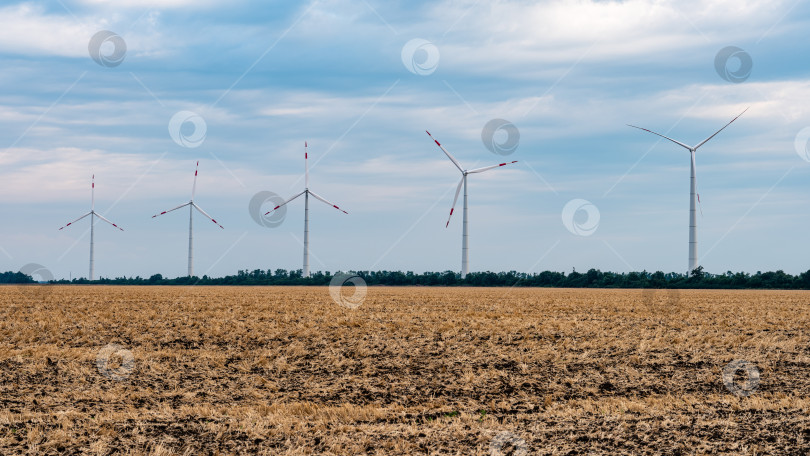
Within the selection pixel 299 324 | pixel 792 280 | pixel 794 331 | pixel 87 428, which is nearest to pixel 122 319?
pixel 299 324

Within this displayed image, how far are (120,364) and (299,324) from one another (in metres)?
11.5

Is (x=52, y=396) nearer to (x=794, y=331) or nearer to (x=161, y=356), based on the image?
(x=161, y=356)

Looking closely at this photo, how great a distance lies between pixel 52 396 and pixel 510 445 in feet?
46.3

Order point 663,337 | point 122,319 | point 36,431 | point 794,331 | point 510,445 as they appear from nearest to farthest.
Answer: point 510,445 < point 36,431 < point 663,337 < point 794,331 < point 122,319

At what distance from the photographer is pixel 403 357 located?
2798cm

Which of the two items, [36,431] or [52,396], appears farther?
[52,396]

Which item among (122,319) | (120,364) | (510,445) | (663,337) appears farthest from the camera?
(122,319)

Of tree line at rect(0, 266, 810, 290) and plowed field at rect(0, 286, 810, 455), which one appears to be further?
tree line at rect(0, 266, 810, 290)

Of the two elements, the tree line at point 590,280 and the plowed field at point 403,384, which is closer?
the plowed field at point 403,384

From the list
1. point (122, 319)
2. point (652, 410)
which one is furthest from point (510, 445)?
point (122, 319)

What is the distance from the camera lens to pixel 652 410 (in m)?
19.3

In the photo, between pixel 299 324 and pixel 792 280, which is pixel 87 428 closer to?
pixel 299 324

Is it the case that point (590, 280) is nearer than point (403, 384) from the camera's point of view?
No

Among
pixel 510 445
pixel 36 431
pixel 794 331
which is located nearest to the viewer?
pixel 510 445
